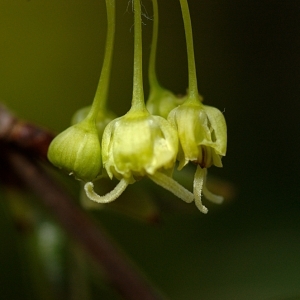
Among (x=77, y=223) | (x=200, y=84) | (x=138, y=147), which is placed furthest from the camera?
(x=200, y=84)

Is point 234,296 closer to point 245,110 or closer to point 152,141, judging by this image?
point 152,141

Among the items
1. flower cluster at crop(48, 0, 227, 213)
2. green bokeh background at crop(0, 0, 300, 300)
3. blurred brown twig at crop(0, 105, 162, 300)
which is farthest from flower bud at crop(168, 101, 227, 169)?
green bokeh background at crop(0, 0, 300, 300)

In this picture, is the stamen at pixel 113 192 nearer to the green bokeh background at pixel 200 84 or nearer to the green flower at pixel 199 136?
the green flower at pixel 199 136

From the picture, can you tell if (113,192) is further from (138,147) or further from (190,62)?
(190,62)

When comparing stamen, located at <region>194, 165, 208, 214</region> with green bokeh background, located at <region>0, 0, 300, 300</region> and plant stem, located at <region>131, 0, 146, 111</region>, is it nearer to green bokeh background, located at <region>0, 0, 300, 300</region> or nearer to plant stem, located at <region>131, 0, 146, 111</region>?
plant stem, located at <region>131, 0, 146, 111</region>

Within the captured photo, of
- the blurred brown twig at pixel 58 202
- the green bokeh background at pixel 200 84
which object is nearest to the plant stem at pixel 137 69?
the blurred brown twig at pixel 58 202

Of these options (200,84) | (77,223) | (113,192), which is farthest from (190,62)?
(200,84)

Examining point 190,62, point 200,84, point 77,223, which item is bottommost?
point 77,223

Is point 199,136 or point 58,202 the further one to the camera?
point 58,202

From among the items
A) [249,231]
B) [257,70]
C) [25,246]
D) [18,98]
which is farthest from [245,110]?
[25,246]
